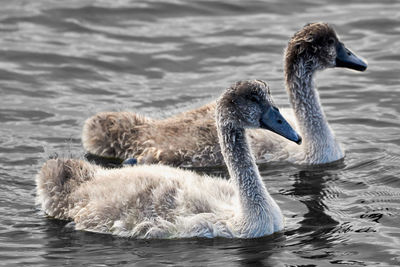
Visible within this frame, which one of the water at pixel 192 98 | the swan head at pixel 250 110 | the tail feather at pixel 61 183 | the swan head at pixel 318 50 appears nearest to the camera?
the water at pixel 192 98

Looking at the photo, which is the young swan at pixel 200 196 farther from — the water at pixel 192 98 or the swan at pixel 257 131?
the swan at pixel 257 131

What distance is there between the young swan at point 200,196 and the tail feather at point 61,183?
0.04 m

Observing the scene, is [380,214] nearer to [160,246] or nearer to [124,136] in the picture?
[160,246]

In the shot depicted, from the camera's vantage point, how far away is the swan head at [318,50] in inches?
524

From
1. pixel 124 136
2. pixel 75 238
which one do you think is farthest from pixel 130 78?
pixel 75 238

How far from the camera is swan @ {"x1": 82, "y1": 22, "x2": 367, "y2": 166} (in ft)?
43.0

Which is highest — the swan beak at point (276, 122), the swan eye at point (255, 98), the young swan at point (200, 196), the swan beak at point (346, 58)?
the swan beak at point (346, 58)

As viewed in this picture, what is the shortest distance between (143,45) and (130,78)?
1416 millimetres

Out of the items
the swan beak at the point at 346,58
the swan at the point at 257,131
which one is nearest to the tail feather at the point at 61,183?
the swan at the point at 257,131

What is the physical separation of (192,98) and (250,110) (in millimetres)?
5094

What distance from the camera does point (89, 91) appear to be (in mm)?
16172

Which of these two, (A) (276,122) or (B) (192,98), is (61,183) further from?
(B) (192,98)

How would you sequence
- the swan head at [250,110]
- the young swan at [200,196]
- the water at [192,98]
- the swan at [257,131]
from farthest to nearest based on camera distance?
1. the swan at [257,131]
2. the swan head at [250,110]
3. the young swan at [200,196]
4. the water at [192,98]

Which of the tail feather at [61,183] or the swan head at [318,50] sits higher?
the swan head at [318,50]
